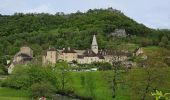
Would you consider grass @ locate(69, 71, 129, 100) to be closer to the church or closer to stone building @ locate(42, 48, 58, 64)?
stone building @ locate(42, 48, 58, 64)

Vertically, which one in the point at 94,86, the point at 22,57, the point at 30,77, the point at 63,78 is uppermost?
the point at 22,57

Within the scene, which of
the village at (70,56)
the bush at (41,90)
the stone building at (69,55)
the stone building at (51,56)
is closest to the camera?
the bush at (41,90)

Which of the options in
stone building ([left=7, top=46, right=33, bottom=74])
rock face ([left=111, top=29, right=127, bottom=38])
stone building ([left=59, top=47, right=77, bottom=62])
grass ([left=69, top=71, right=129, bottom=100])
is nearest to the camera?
grass ([left=69, top=71, right=129, bottom=100])

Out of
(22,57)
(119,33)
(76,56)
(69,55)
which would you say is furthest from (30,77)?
(119,33)

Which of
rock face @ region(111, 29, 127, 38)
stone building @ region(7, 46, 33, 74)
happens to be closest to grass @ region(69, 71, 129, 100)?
stone building @ region(7, 46, 33, 74)

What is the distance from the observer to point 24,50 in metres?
147

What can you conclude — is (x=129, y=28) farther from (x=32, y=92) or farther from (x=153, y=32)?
(x=32, y=92)

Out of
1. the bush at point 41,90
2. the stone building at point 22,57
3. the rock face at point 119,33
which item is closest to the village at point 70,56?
the stone building at point 22,57

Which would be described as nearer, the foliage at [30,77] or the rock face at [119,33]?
the foliage at [30,77]

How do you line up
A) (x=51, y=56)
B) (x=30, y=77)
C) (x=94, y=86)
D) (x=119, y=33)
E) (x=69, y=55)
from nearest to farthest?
(x=30, y=77), (x=94, y=86), (x=51, y=56), (x=69, y=55), (x=119, y=33)

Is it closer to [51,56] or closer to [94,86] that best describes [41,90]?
[94,86]

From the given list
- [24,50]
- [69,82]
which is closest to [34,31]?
→ [24,50]

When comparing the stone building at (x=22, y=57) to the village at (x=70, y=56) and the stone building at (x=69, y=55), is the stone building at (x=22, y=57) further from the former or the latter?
the stone building at (x=69, y=55)

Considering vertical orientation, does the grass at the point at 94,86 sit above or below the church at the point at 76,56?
below
